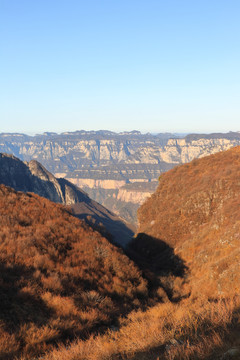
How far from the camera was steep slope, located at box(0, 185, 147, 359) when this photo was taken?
759 cm

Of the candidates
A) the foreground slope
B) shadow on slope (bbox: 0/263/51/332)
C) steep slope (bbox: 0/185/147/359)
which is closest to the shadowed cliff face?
the foreground slope

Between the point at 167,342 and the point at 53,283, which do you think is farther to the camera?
the point at 53,283

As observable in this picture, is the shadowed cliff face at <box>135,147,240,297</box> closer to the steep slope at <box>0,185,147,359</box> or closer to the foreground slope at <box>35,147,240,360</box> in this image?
the foreground slope at <box>35,147,240,360</box>

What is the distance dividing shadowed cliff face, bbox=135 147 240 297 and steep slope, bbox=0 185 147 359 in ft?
18.5

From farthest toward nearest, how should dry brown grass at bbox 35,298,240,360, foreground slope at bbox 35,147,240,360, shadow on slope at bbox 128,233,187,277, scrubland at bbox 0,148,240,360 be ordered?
shadow on slope at bbox 128,233,187,277, scrubland at bbox 0,148,240,360, foreground slope at bbox 35,147,240,360, dry brown grass at bbox 35,298,240,360

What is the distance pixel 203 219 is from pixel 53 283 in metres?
22.8

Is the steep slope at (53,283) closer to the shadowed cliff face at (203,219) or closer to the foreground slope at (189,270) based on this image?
the foreground slope at (189,270)

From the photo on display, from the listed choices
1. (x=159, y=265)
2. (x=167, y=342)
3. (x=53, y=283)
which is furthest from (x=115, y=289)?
(x=159, y=265)

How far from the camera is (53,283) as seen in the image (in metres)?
10.6

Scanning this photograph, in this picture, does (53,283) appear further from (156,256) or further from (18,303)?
(156,256)

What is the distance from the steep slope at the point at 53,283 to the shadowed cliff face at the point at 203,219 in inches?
222

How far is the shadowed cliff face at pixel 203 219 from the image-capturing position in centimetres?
1669

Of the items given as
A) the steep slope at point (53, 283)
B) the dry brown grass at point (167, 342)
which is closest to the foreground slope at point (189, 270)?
the dry brown grass at point (167, 342)

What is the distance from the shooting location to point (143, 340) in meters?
6.27
